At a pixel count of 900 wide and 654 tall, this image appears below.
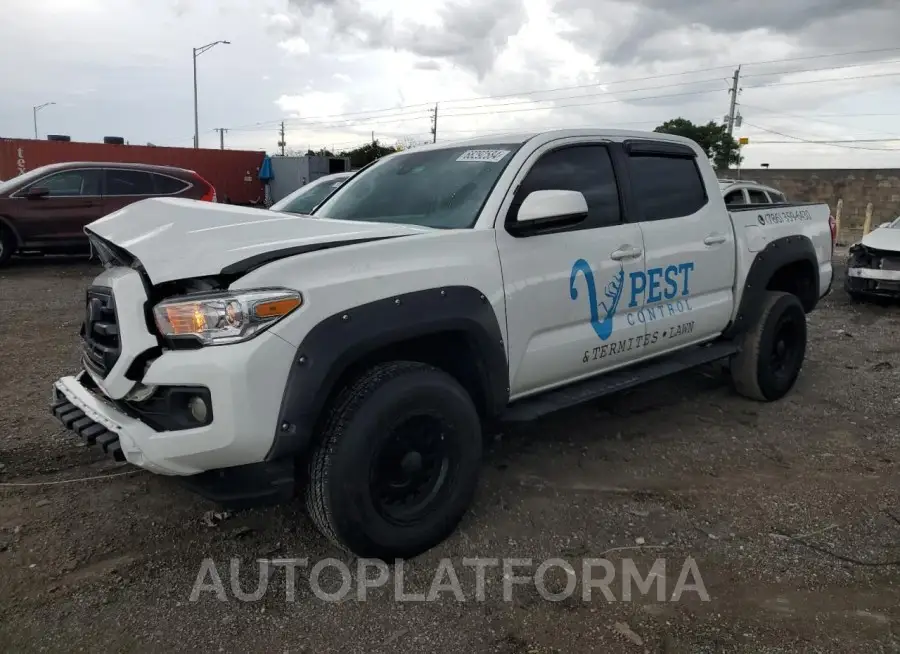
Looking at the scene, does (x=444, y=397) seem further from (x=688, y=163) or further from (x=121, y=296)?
(x=688, y=163)

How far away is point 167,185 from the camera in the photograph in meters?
11.9

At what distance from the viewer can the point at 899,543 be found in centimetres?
322

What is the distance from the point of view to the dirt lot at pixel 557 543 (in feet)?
8.38

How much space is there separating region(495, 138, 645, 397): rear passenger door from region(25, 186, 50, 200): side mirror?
1001 cm

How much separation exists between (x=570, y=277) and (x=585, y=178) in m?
0.68

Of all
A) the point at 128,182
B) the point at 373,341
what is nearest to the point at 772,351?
the point at 373,341

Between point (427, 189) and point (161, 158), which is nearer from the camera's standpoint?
point (427, 189)

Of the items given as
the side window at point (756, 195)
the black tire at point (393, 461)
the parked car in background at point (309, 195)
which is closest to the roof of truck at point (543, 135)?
the black tire at point (393, 461)

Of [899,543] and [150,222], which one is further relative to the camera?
[899,543]

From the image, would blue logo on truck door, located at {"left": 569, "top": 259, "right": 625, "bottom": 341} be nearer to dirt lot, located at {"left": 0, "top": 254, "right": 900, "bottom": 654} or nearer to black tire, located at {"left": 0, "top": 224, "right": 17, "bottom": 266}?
dirt lot, located at {"left": 0, "top": 254, "right": 900, "bottom": 654}

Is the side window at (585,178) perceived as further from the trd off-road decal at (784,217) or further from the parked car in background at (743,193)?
the parked car in background at (743,193)

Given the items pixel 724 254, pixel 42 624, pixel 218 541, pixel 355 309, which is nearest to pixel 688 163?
pixel 724 254

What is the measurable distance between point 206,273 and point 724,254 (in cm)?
332

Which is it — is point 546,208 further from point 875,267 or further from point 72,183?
point 72,183
